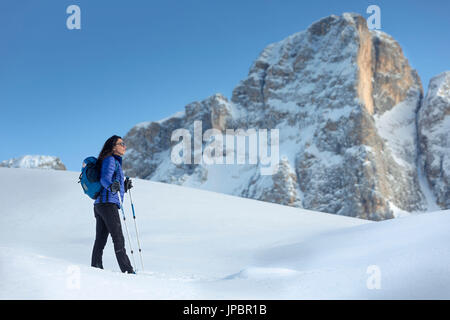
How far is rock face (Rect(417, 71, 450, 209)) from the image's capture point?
89125 mm

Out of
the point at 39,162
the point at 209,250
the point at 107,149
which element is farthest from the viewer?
the point at 39,162

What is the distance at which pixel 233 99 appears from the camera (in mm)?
121188

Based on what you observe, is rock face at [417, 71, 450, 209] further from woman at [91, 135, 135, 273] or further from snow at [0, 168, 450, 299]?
woman at [91, 135, 135, 273]

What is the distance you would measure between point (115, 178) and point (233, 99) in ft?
388

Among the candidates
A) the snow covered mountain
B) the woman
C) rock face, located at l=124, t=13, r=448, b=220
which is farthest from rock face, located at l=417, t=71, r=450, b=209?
the woman

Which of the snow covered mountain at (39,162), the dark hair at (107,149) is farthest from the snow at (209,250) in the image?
the snow covered mountain at (39,162)

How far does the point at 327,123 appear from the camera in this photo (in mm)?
97000

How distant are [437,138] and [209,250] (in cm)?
9816

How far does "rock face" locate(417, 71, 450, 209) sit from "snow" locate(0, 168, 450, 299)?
91.1 metres

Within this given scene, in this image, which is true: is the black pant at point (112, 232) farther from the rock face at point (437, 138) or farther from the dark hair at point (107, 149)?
the rock face at point (437, 138)

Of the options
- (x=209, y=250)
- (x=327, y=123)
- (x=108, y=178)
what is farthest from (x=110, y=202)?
(x=327, y=123)

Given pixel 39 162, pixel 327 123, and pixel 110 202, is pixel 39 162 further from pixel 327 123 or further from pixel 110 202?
pixel 110 202
